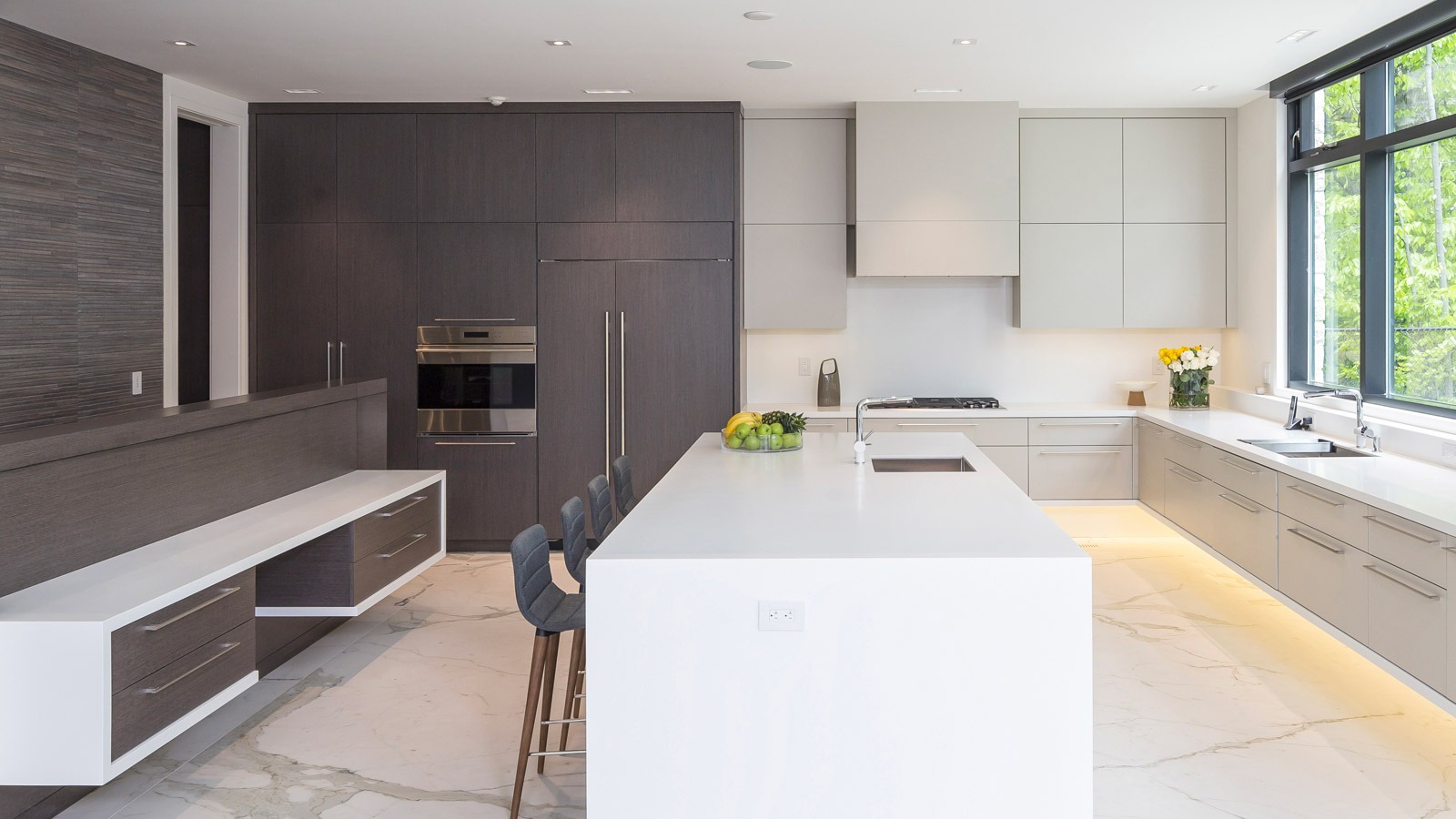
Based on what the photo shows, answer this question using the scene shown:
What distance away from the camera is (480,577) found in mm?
5488

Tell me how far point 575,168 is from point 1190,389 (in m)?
3.90

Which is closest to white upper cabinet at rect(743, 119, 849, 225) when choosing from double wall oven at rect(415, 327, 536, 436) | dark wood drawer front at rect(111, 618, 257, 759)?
double wall oven at rect(415, 327, 536, 436)

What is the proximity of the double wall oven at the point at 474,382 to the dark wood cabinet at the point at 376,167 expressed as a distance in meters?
0.75

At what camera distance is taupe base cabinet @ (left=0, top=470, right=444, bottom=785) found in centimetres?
235

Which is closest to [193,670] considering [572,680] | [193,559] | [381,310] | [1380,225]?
[193,559]

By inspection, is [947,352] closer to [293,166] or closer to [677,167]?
[677,167]

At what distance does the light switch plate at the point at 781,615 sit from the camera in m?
2.32

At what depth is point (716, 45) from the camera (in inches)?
183

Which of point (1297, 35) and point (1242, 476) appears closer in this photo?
point (1242, 476)

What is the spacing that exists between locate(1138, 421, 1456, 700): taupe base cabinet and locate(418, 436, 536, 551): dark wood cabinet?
3.64m

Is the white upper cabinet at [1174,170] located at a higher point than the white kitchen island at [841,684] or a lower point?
higher

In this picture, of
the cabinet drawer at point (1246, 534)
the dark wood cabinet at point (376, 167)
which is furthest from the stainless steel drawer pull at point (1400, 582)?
the dark wood cabinet at point (376, 167)

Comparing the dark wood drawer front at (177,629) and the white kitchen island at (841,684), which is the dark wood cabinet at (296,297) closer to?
the dark wood drawer front at (177,629)

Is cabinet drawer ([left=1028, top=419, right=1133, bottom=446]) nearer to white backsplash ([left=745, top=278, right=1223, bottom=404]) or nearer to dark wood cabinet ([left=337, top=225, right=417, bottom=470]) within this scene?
white backsplash ([left=745, top=278, right=1223, bottom=404])
